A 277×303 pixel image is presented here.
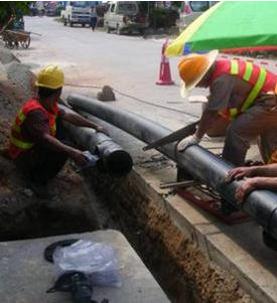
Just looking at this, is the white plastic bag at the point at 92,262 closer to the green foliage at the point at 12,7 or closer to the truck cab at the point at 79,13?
the green foliage at the point at 12,7

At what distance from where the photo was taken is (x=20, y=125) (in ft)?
16.4

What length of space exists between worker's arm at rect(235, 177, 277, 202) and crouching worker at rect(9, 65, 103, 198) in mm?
1600

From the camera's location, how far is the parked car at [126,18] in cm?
3553

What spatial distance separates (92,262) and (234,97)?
2239 mm

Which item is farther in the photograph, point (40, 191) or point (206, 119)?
point (40, 191)

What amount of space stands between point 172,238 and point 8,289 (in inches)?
79.0

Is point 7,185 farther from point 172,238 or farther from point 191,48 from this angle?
point 191,48

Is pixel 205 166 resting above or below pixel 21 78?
above

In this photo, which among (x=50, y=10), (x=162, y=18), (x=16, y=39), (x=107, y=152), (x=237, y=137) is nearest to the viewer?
(x=237, y=137)

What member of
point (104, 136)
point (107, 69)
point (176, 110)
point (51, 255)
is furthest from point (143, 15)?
point (51, 255)

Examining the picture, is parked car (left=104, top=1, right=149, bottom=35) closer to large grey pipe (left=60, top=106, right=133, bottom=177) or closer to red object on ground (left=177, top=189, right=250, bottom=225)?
large grey pipe (left=60, top=106, right=133, bottom=177)

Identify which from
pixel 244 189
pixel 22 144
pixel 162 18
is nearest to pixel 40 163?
pixel 22 144

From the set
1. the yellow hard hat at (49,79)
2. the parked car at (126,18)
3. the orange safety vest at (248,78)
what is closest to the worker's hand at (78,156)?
the yellow hard hat at (49,79)

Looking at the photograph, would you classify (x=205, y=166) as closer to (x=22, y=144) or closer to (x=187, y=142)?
(x=187, y=142)
